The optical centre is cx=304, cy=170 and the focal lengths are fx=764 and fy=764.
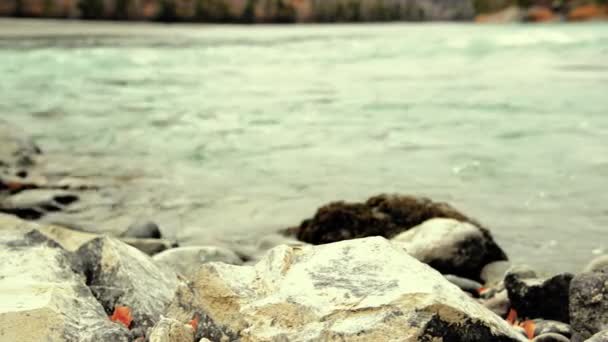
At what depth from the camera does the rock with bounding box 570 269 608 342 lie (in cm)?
292

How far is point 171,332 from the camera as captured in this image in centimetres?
249

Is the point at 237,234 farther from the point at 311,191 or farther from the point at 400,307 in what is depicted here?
the point at 400,307

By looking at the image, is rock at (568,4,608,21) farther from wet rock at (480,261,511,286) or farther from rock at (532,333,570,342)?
rock at (532,333,570,342)

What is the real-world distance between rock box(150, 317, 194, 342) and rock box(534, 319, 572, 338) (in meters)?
1.62

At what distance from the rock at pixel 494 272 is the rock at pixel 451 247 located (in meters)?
0.04

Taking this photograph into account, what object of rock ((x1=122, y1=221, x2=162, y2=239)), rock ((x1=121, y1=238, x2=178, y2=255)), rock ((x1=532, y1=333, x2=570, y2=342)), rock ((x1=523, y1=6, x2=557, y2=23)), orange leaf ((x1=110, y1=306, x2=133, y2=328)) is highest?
orange leaf ((x1=110, y1=306, x2=133, y2=328))

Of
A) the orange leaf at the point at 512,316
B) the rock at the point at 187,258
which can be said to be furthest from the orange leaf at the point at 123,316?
the orange leaf at the point at 512,316

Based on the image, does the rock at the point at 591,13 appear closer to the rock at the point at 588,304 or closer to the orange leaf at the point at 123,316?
the rock at the point at 588,304

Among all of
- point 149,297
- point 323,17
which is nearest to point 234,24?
point 323,17

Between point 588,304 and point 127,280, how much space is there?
6.02 feet

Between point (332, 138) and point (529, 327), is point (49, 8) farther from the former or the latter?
point (529, 327)

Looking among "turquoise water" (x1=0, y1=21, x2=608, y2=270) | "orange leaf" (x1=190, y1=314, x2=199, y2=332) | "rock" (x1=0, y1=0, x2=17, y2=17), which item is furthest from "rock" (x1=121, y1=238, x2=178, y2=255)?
"rock" (x1=0, y1=0, x2=17, y2=17)

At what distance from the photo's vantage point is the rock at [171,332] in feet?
8.09

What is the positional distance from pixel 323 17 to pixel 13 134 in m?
68.7
